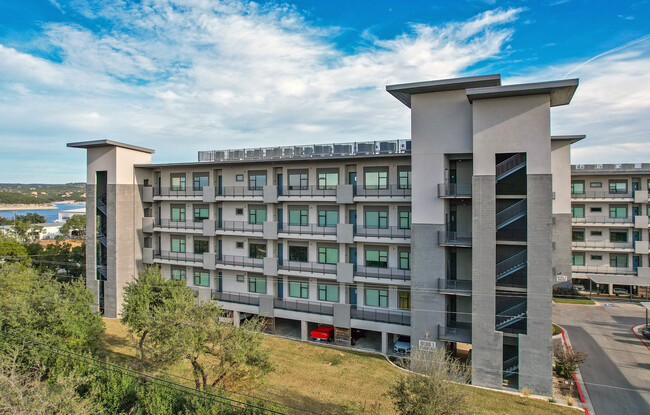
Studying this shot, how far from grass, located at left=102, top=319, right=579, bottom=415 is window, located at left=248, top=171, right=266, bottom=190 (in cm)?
1256

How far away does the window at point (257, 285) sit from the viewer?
30984 mm

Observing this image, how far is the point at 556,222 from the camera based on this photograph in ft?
124

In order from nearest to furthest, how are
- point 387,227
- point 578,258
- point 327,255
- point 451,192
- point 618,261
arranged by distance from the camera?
point 451,192 → point 387,227 → point 327,255 → point 618,261 → point 578,258

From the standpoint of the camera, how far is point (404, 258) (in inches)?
1041

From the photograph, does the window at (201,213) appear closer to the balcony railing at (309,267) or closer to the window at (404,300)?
the balcony railing at (309,267)

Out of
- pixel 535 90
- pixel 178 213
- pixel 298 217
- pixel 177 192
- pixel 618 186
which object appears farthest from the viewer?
pixel 618 186

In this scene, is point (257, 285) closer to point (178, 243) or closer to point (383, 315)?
point (178, 243)

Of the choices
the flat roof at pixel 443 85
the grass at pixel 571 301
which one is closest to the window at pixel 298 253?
the flat roof at pixel 443 85

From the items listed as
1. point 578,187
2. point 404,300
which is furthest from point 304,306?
point 578,187

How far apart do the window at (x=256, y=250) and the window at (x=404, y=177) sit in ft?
41.4

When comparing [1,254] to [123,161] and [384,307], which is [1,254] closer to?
[123,161]

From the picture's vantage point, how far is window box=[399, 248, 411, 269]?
86.2 ft

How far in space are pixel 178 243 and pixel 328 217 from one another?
15626 mm

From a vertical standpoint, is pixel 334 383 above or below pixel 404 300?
below
